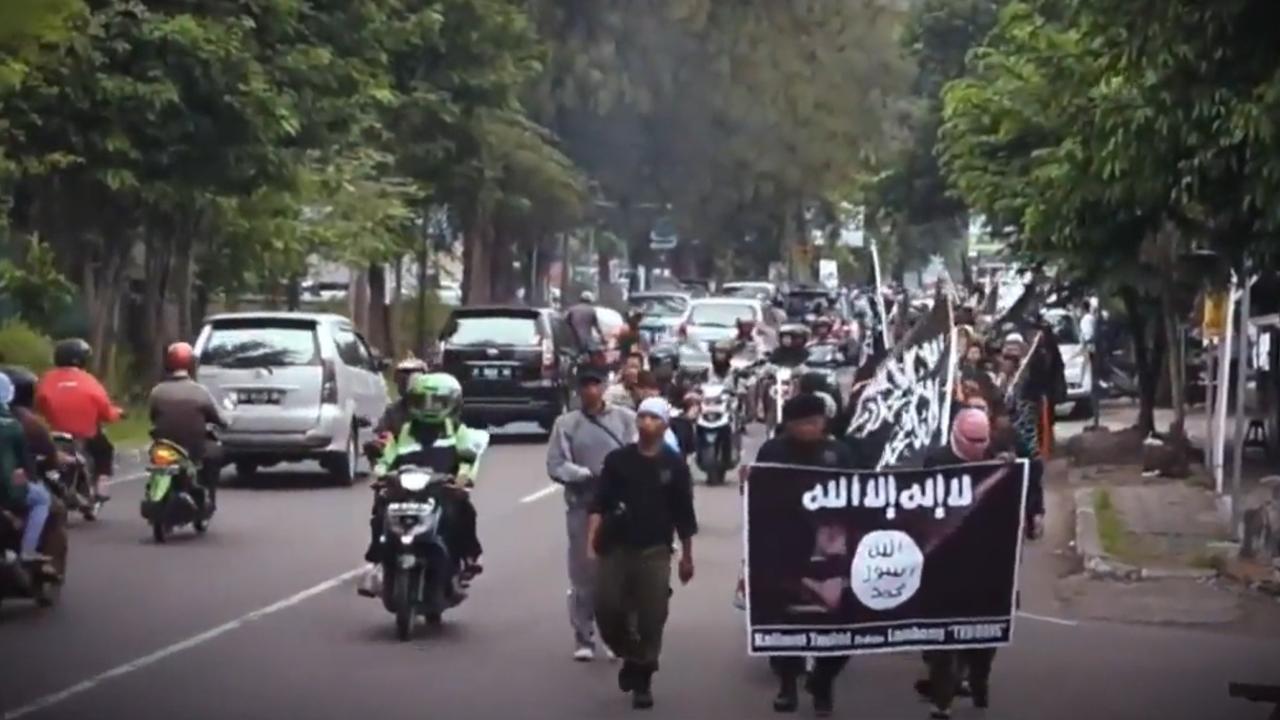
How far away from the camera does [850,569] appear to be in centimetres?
1283

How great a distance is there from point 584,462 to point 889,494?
279 centimetres

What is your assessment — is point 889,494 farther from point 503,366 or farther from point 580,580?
point 503,366

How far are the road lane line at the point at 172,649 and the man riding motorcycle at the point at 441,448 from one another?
1.04 m

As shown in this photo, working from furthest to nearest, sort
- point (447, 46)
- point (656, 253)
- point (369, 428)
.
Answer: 1. point (656, 253)
2. point (447, 46)
3. point (369, 428)

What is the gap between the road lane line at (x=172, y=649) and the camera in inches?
520

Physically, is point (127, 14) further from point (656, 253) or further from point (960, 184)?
point (656, 253)

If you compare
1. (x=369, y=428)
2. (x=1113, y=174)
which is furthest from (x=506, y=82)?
(x=1113, y=174)

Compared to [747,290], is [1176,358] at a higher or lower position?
lower

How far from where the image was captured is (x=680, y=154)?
205ft

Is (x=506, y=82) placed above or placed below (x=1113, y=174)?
above

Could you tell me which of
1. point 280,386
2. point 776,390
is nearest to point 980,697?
point 280,386

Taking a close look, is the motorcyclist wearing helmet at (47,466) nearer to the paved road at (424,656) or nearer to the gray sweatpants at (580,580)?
the paved road at (424,656)

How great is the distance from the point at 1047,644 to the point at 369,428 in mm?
13524

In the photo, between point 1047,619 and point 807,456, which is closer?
point 807,456
